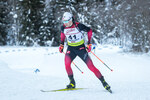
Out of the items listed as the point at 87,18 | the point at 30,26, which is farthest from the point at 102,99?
the point at 30,26

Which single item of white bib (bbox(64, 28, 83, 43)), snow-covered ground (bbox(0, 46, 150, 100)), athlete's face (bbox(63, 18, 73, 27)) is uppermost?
athlete's face (bbox(63, 18, 73, 27))

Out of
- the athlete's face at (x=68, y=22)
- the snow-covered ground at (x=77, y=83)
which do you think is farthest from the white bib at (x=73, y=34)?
the snow-covered ground at (x=77, y=83)

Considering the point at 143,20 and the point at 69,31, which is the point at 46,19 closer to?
the point at 143,20

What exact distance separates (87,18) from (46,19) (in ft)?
27.5

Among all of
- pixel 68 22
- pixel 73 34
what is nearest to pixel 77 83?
pixel 73 34

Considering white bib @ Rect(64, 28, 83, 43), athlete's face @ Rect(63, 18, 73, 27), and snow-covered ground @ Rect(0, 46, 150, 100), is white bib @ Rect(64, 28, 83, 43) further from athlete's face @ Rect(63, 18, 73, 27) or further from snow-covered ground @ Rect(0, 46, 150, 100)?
snow-covered ground @ Rect(0, 46, 150, 100)

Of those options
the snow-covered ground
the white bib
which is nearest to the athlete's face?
the white bib

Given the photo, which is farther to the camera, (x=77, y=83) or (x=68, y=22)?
(x=77, y=83)

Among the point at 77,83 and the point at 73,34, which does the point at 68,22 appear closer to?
the point at 73,34

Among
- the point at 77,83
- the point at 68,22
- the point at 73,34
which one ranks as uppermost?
the point at 68,22

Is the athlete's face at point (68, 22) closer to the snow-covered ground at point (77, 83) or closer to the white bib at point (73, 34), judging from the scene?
the white bib at point (73, 34)

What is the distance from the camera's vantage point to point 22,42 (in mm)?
33188

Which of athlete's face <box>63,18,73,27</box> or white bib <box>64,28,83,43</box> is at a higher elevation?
athlete's face <box>63,18,73,27</box>

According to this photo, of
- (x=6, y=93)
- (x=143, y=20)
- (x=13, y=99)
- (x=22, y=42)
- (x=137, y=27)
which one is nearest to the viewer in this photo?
(x=13, y=99)
